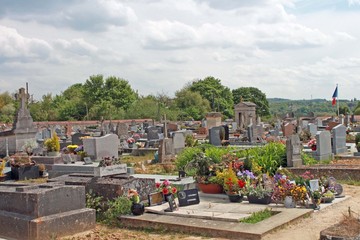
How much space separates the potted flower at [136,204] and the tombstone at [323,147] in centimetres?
1003

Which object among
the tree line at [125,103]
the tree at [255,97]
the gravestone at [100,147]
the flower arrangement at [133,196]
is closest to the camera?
the flower arrangement at [133,196]

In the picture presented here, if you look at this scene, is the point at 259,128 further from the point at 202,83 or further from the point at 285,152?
the point at 202,83

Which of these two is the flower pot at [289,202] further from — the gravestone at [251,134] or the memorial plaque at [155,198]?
the gravestone at [251,134]

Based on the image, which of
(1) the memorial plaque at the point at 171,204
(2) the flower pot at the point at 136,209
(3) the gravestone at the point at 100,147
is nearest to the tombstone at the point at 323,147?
(3) the gravestone at the point at 100,147

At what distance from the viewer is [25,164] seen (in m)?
17.0

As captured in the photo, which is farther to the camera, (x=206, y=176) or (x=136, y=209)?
(x=206, y=176)

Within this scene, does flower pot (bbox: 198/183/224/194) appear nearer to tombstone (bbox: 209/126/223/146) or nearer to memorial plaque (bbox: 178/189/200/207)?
memorial plaque (bbox: 178/189/200/207)

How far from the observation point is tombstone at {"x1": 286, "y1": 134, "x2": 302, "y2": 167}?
616 inches

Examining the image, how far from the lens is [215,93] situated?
8362 cm

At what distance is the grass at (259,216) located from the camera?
8803mm

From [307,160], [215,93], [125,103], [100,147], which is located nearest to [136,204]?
[307,160]

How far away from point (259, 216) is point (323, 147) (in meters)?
10.0

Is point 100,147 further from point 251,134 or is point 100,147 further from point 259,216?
point 259,216

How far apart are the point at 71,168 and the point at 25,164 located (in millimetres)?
1635
